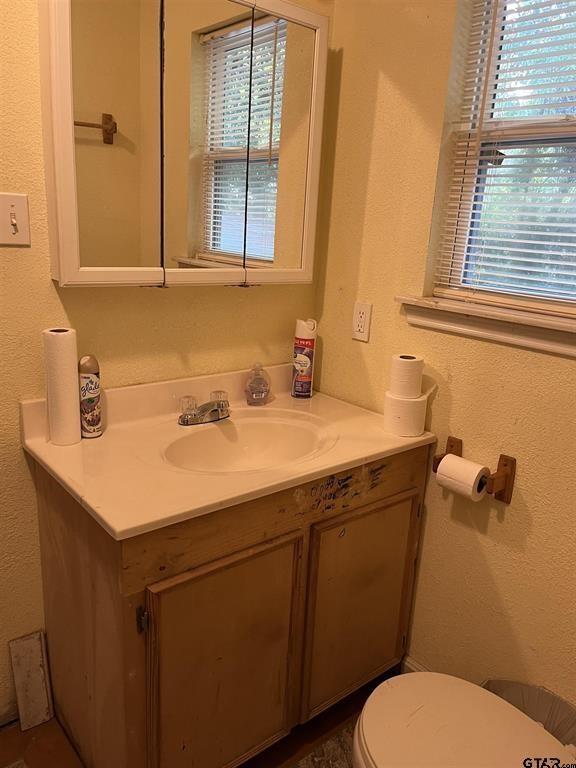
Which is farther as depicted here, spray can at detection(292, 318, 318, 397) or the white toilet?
spray can at detection(292, 318, 318, 397)

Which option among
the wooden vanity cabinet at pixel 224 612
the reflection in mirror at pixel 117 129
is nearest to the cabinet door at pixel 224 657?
the wooden vanity cabinet at pixel 224 612

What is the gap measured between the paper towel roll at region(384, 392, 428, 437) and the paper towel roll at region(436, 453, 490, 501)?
4.8 inches

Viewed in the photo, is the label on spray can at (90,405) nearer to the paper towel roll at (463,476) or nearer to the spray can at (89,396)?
the spray can at (89,396)

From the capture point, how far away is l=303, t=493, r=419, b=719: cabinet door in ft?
4.72

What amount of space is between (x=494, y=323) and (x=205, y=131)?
0.86 meters

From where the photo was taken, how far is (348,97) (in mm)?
1674

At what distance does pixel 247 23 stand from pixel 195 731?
66.1 inches

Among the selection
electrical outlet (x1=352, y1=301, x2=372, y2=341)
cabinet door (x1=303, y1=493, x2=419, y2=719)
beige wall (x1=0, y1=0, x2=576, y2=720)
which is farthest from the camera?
electrical outlet (x1=352, y1=301, x2=372, y2=341)

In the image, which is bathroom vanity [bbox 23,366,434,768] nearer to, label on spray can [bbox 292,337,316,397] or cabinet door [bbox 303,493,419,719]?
cabinet door [bbox 303,493,419,719]

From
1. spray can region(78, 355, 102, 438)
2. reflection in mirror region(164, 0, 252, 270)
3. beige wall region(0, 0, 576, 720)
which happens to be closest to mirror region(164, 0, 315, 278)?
reflection in mirror region(164, 0, 252, 270)

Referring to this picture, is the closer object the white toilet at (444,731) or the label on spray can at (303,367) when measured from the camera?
the white toilet at (444,731)

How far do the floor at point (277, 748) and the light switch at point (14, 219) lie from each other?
124 centimetres

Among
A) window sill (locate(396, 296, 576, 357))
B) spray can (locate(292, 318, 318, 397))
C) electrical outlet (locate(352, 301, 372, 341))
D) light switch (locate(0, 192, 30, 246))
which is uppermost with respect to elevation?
light switch (locate(0, 192, 30, 246))

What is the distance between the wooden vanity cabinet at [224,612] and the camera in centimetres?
113
